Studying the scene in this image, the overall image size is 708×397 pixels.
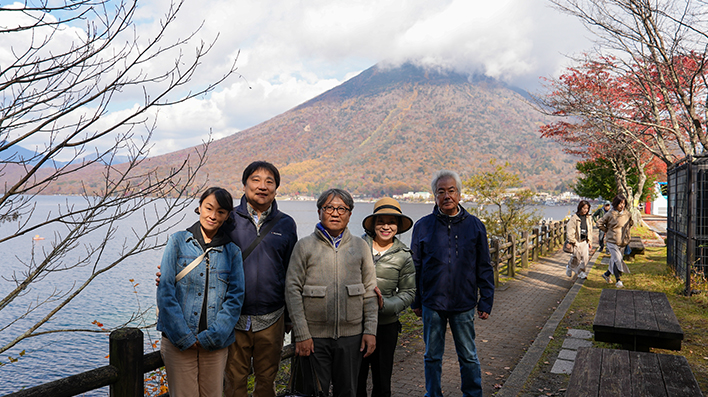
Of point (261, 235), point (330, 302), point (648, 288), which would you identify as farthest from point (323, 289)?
point (648, 288)

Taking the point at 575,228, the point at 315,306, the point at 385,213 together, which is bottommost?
the point at 575,228

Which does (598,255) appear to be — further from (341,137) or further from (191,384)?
(341,137)

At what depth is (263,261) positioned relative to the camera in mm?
2750

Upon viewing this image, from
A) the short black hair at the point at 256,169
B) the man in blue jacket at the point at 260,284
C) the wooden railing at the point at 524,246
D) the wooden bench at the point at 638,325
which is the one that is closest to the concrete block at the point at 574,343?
the wooden bench at the point at 638,325

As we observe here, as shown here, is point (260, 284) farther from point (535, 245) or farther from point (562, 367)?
point (535, 245)

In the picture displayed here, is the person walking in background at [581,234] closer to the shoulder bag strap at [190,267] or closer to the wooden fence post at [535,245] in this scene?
the wooden fence post at [535,245]

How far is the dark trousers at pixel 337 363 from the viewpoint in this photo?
2.76 m

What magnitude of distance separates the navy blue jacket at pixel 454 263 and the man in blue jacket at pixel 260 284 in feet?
3.74

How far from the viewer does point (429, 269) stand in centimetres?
346

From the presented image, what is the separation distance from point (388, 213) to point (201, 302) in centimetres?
141

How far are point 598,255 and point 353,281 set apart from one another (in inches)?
531

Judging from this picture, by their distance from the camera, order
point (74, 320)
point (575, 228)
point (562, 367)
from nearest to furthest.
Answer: point (562, 367), point (575, 228), point (74, 320)

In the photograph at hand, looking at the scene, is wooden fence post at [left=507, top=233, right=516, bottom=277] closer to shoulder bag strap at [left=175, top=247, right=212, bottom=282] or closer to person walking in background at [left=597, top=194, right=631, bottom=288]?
person walking in background at [left=597, top=194, right=631, bottom=288]

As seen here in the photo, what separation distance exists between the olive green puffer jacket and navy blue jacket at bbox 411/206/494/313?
0.81ft
